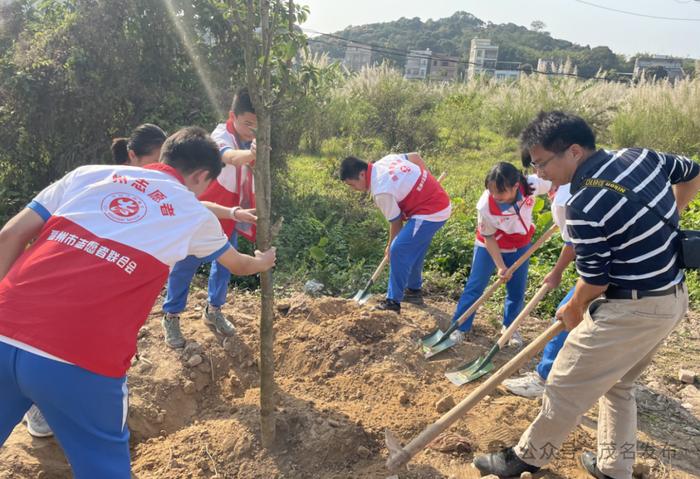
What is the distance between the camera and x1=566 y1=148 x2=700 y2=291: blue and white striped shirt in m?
2.09

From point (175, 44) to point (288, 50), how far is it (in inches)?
240

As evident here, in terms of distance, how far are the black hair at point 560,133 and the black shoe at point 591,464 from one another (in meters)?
1.62

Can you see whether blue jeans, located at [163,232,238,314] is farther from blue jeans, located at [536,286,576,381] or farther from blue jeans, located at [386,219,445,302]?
blue jeans, located at [536,286,576,381]

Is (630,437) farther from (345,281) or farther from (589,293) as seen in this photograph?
(345,281)

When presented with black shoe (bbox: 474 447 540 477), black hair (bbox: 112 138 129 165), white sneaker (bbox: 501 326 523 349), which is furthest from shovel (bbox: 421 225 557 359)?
black hair (bbox: 112 138 129 165)

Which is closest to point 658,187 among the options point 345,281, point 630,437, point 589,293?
point 589,293

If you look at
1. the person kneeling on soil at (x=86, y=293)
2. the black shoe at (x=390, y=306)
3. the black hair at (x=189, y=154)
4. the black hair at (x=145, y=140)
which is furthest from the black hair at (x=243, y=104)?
the black shoe at (x=390, y=306)

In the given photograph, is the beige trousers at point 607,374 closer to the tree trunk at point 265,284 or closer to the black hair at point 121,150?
the tree trunk at point 265,284

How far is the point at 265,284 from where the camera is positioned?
2.48 meters

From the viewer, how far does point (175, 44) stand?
740 centimetres

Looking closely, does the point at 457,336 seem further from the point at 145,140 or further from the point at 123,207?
the point at 123,207

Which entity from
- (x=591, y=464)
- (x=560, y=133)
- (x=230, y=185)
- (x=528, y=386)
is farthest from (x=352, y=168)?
(x=591, y=464)

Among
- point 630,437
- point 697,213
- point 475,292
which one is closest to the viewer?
point 630,437

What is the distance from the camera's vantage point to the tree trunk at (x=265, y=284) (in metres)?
2.29
